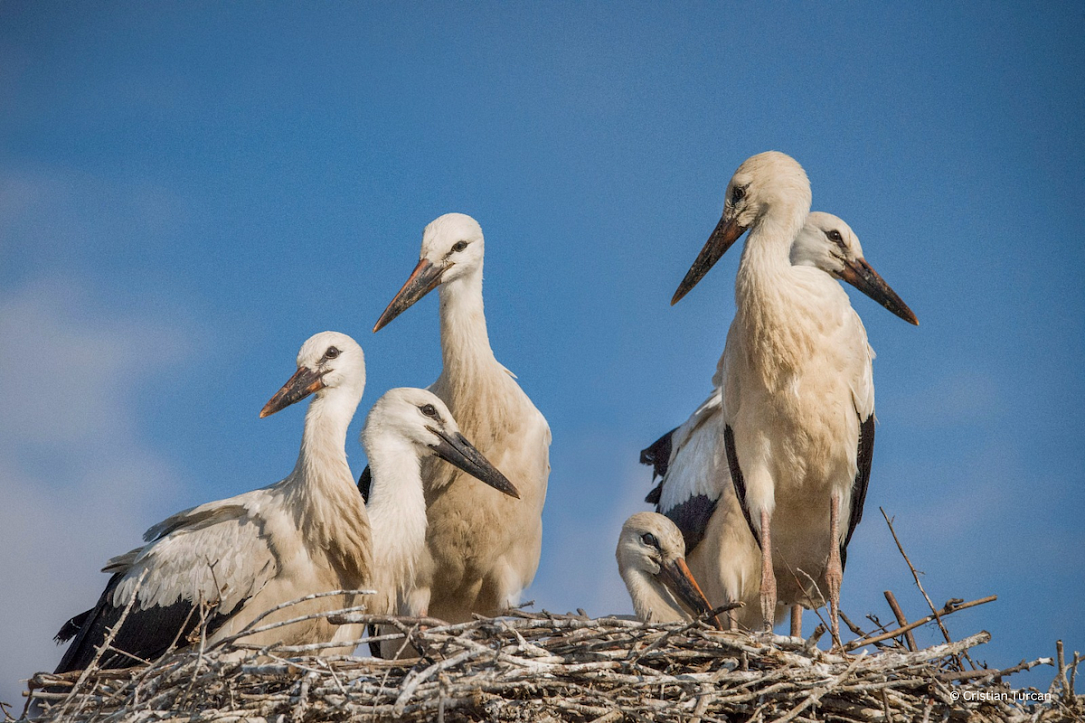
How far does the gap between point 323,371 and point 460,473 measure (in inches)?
30.6

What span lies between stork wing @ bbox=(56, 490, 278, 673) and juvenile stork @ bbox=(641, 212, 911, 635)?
1.83 metres

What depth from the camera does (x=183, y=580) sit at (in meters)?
3.95

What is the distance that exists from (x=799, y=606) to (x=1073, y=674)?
1.35 meters

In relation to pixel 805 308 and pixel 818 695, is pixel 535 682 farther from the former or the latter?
pixel 805 308

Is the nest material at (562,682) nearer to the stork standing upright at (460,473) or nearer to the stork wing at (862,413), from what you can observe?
the stork wing at (862,413)

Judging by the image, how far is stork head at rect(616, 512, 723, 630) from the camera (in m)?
4.43

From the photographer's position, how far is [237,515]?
4.09 meters

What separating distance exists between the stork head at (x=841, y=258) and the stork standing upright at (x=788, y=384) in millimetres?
404

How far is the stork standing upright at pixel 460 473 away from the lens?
186 inches

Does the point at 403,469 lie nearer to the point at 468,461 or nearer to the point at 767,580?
the point at 468,461

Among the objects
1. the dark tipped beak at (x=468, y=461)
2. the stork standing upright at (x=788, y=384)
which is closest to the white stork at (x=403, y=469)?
the dark tipped beak at (x=468, y=461)

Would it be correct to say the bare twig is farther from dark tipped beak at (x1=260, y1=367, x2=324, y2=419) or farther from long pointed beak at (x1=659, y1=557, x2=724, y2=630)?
dark tipped beak at (x1=260, y1=367, x2=324, y2=419)

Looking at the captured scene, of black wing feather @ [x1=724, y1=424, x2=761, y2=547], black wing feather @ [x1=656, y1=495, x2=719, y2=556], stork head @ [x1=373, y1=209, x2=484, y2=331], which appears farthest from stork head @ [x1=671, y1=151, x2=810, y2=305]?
black wing feather @ [x1=656, y1=495, x2=719, y2=556]

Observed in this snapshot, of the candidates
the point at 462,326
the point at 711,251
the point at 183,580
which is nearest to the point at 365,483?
the point at 462,326
